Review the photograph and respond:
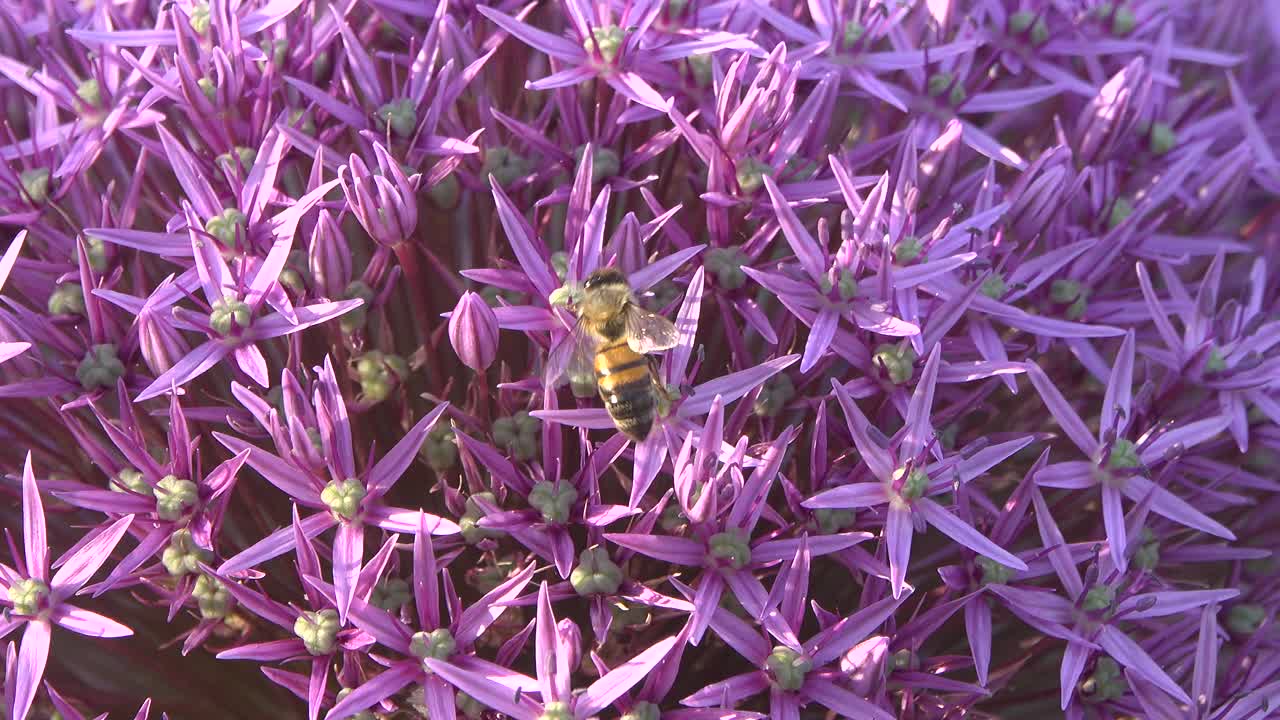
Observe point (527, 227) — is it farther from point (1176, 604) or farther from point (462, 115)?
point (1176, 604)

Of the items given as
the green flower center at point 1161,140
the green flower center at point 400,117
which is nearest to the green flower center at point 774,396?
the green flower center at point 400,117

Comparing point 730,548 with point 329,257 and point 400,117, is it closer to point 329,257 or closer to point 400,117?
point 329,257

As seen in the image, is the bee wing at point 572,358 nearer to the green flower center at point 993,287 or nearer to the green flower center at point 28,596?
the green flower center at point 993,287

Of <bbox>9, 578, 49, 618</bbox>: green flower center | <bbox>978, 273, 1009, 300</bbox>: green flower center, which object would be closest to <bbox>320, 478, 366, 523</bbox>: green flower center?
<bbox>9, 578, 49, 618</bbox>: green flower center

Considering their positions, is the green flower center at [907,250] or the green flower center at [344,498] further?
the green flower center at [907,250]

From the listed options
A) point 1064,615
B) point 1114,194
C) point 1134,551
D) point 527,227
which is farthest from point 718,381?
point 1114,194
